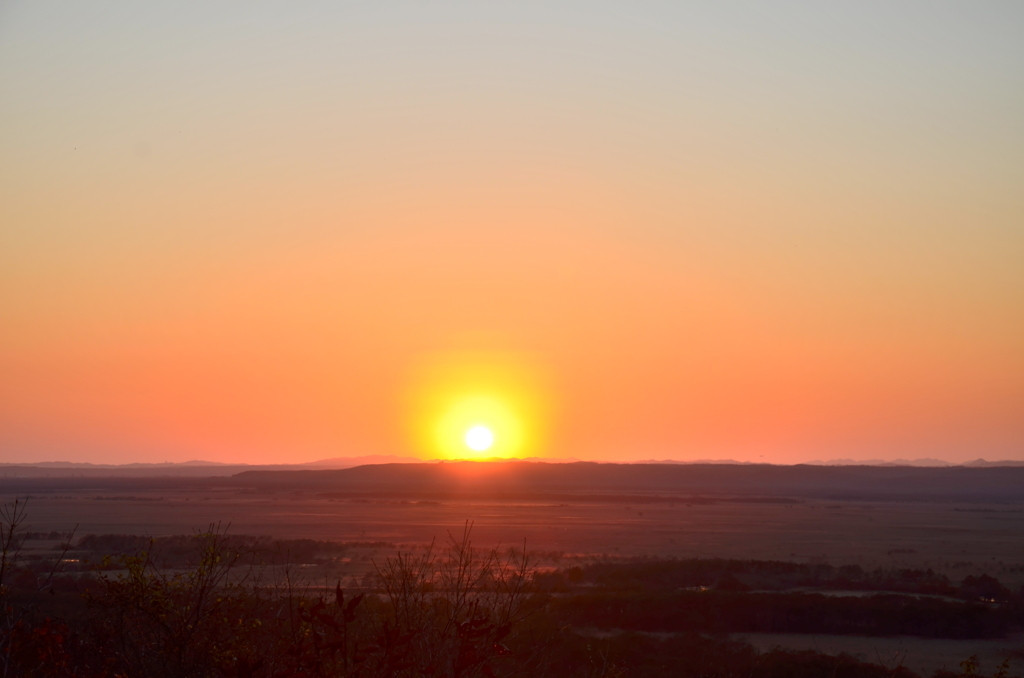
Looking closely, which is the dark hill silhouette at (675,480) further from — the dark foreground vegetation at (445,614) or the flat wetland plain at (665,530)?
the dark foreground vegetation at (445,614)

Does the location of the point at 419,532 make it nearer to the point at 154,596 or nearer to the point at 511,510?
the point at 511,510

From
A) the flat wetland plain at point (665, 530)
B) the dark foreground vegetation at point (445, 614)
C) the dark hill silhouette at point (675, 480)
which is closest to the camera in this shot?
the dark foreground vegetation at point (445, 614)

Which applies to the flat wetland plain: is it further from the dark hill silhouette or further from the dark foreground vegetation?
the dark hill silhouette

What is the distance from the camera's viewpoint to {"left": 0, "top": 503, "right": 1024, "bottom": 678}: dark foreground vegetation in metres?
5.93

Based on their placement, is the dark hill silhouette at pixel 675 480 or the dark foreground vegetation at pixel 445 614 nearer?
the dark foreground vegetation at pixel 445 614

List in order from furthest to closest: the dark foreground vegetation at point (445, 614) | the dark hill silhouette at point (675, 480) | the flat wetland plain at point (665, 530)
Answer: the dark hill silhouette at point (675, 480), the flat wetland plain at point (665, 530), the dark foreground vegetation at point (445, 614)

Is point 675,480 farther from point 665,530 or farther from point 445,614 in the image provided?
point 445,614

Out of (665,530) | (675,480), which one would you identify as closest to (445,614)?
(665,530)

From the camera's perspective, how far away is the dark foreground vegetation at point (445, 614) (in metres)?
5.93

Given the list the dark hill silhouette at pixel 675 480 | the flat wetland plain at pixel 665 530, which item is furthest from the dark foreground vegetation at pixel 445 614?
the dark hill silhouette at pixel 675 480

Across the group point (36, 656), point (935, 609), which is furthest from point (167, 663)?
point (935, 609)

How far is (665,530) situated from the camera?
6094cm

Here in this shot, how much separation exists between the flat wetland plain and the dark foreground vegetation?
180cm

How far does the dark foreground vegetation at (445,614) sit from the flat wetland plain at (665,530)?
5.91 feet
